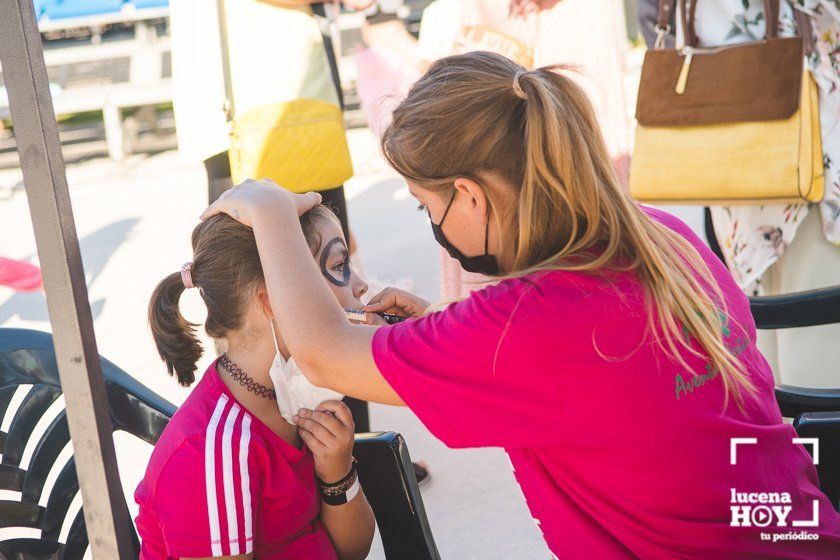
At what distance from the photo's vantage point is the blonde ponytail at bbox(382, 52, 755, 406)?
1232mm

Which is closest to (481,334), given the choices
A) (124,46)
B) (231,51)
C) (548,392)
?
(548,392)

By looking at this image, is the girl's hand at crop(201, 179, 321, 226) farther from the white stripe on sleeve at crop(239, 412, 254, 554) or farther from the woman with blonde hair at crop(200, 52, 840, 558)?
the white stripe on sleeve at crop(239, 412, 254, 554)

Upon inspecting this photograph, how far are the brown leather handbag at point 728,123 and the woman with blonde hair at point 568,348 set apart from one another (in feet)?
2.85

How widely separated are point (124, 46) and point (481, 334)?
30.3 ft

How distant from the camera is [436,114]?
4.24 ft

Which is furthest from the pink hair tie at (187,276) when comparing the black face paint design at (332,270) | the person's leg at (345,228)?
the person's leg at (345,228)

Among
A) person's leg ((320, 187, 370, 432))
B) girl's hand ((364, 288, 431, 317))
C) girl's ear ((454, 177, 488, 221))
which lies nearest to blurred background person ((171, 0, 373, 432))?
person's leg ((320, 187, 370, 432))

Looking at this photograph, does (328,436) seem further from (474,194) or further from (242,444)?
(474,194)

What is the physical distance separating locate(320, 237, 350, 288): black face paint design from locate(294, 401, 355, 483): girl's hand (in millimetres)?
217

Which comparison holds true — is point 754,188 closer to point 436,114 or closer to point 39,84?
point 436,114

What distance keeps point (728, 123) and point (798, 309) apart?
450 mm

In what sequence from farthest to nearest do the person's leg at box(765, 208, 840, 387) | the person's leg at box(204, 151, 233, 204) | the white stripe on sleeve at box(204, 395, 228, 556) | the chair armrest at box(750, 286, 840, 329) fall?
the person's leg at box(204, 151, 233, 204), the person's leg at box(765, 208, 840, 387), the chair armrest at box(750, 286, 840, 329), the white stripe on sleeve at box(204, 395, 228, 556)

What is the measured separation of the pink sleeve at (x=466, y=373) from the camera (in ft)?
3.89

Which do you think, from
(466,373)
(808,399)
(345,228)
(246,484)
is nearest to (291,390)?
(246,484)
